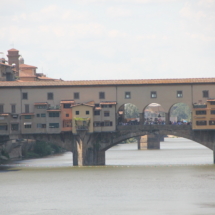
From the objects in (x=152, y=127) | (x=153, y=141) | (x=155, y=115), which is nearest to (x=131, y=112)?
(x=155, y=115)

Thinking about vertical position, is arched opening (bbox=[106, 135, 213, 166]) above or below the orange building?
below

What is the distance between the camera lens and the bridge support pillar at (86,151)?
261ft

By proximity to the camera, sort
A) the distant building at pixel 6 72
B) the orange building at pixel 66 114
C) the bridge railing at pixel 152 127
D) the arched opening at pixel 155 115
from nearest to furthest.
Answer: the bridge railing at pixel 152 127, the orange building at pixel 66 114, the arched opening at pixel 155 115, the distant building at pixel 6 72

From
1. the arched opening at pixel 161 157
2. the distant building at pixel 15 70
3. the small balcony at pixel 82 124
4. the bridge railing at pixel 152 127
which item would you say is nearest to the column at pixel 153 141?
the arched opening at pixel 161 157

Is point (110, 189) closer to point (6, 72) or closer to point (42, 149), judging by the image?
point (42, 149)

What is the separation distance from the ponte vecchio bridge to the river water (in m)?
2.93

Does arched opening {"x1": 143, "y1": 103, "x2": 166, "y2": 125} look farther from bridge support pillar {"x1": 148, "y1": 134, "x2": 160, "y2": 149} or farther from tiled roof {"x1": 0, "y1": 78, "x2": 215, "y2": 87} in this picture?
tiled roof {"x1": 0, "y1": 78, "x2": 215, "y2": 87}

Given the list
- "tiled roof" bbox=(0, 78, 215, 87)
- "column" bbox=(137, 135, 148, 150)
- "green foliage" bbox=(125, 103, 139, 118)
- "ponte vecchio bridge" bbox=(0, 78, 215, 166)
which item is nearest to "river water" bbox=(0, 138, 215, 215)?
"ponte vecchio bridge" bbox=(0, 78, 215, 166)

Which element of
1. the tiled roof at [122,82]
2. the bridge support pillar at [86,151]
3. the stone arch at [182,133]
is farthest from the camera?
the bridge support pillar at [86,151]

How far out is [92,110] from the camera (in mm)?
79688

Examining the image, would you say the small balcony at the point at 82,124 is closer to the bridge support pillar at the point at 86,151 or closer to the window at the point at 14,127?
the bridge support pillar at the point at 86,151

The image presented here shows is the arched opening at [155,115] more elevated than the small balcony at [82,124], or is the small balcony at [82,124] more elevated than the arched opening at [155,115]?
the arched opening at [155,115]

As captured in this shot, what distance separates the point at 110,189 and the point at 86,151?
17846 millimetres

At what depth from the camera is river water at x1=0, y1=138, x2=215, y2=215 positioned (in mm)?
52875
